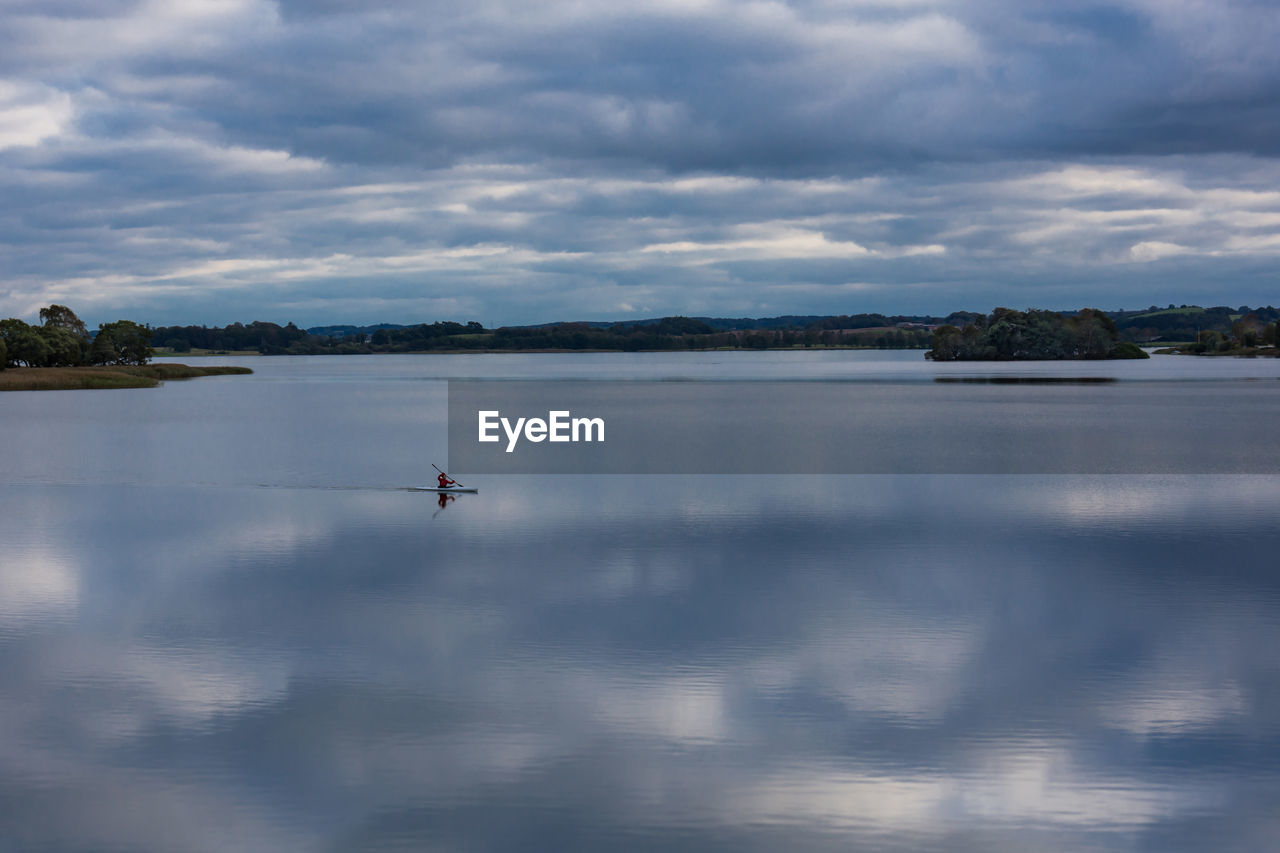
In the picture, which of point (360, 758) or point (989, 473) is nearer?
point (360, 758)

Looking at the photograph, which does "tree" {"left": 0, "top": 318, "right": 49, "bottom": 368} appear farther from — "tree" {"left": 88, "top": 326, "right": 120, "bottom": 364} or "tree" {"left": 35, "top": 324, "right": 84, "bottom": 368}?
"tree" {"left": 88, "top": 326, "right": 120, "bottom": 364}

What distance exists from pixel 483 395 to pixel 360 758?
332 feet

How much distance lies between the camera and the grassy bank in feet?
401

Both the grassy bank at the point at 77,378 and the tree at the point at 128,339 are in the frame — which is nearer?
the grassy bank at the point at 77,378

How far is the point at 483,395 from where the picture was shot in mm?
113562

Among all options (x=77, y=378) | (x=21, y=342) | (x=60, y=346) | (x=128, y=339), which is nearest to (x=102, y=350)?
(x=128, y=339)

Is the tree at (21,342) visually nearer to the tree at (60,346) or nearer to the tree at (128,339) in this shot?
the tree at (60,346)

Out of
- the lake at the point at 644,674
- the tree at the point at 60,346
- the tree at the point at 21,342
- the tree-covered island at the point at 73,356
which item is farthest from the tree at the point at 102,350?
the lake at the point at 644,674

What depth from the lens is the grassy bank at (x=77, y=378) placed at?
122 m

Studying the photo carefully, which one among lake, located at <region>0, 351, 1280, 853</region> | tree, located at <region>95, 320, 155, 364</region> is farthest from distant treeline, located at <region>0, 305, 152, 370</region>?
lake, located at <region>0, 351, 1280, 853</region>

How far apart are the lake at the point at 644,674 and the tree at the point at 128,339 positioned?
457 feet

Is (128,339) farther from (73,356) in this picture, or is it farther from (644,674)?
(644,674)

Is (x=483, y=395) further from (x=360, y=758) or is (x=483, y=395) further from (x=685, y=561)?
(x=360, y=758)

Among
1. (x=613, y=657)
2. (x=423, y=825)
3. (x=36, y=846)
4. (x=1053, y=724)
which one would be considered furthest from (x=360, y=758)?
(x=1053, y=724)
